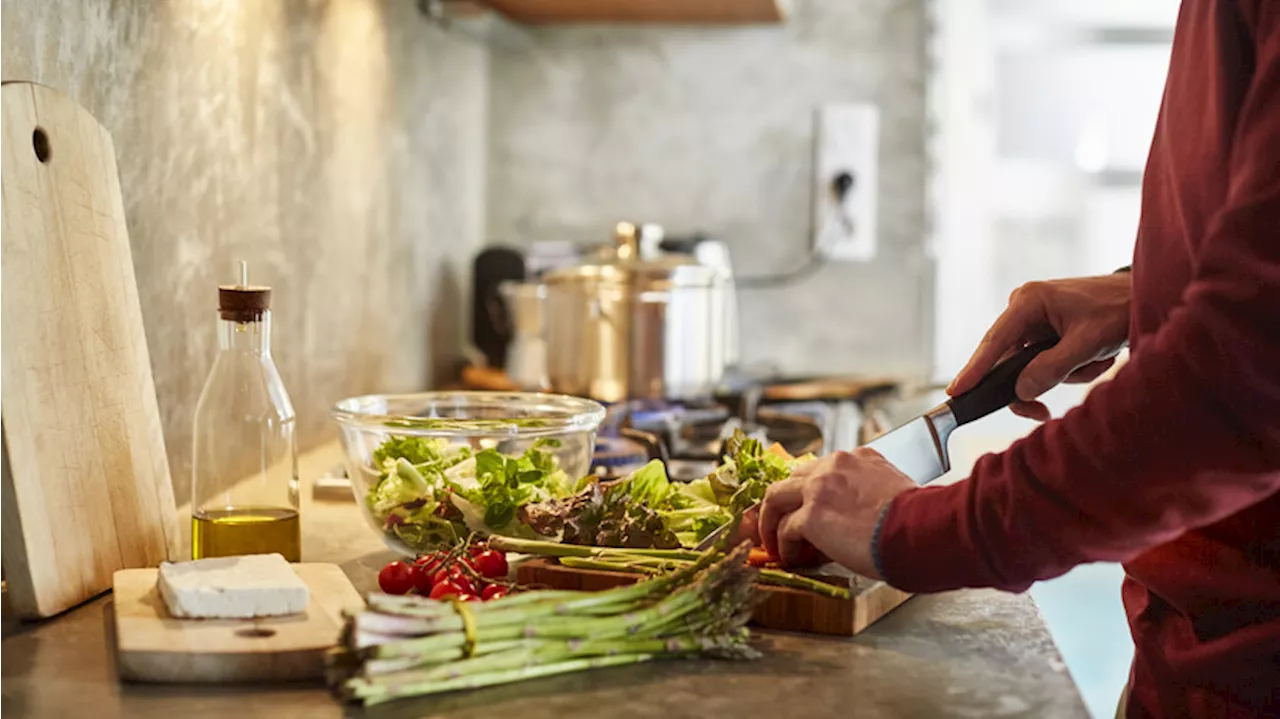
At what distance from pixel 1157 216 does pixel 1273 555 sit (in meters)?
0.25

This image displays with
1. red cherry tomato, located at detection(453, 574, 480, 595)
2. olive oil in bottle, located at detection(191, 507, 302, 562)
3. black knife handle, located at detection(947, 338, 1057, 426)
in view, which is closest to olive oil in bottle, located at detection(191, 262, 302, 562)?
olive oil in bottle, located at detection(191, 507, 302, 562)

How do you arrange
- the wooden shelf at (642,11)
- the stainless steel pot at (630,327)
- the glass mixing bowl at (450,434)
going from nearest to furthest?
the glass mixing bowl at (450,434) → the stainless steel pot at (630,327) → the wooden shelf at (642,11)

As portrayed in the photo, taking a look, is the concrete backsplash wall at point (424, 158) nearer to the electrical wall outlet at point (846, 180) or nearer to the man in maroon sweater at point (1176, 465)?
the electrical wall outlet at point (846, 180)

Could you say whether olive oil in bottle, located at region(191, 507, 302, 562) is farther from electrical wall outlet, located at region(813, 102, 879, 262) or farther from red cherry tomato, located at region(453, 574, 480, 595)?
electrical wall outlet, located at region(813, 102, 879, 262)

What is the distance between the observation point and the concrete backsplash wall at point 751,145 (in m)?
3.21

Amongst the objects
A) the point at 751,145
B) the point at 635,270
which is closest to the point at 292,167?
the point at 635,270

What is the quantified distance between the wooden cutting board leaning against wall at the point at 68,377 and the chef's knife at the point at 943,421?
539 mm

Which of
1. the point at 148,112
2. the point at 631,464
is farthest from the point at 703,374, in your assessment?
the point at 148,112

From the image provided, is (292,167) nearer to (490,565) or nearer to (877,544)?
(490,565)

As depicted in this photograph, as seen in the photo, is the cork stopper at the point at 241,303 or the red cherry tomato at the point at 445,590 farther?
the cork stopper at the point at 241,303

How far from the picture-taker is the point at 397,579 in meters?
1.21

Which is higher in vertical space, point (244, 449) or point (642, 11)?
point (642, 11)

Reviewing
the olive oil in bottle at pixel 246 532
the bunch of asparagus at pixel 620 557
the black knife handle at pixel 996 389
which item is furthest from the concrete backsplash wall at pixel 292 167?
the black knife handle at pixel 996 389

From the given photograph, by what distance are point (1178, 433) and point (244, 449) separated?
0.80 m
